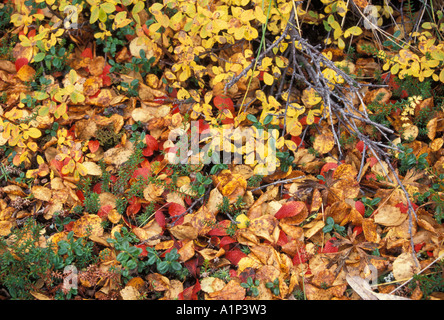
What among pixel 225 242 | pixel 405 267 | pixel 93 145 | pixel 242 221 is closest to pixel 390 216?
pixel 405 267

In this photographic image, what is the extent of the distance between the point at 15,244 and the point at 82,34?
1494 mm

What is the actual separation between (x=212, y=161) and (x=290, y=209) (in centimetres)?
52

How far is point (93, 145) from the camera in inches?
85.4

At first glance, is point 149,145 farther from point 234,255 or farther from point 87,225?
point 234,255

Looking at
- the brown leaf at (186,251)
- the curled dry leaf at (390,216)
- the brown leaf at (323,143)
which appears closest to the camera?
the brown leaf at (186,251)

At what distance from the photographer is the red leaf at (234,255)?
6.00ft

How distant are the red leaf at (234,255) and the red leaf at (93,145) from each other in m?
1.01

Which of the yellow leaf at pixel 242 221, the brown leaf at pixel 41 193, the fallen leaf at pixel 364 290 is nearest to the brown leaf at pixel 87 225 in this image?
the brown leaf at pixel 41 193

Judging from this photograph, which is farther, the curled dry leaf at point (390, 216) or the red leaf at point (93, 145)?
the red leaf at point (93, 145)

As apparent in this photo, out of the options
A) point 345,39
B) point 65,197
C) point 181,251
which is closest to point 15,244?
point 65,197

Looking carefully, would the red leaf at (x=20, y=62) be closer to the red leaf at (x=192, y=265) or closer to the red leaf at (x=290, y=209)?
the red leaf at (x=192, y=265)

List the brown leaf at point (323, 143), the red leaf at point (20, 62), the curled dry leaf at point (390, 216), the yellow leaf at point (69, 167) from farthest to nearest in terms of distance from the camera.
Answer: the red leaf at point (20, 62) < the brown leaf at point (323, 143) < the yellow leaf at point (69, 167) < the curled dry leaf at point (390, 216)

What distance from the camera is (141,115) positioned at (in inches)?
88.1

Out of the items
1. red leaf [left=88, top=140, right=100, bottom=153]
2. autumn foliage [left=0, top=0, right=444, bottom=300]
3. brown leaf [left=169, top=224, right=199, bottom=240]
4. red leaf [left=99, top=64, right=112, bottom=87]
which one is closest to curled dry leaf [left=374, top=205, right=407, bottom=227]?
autumn foliage [left=0, top=0, right=444, bottom=300]
